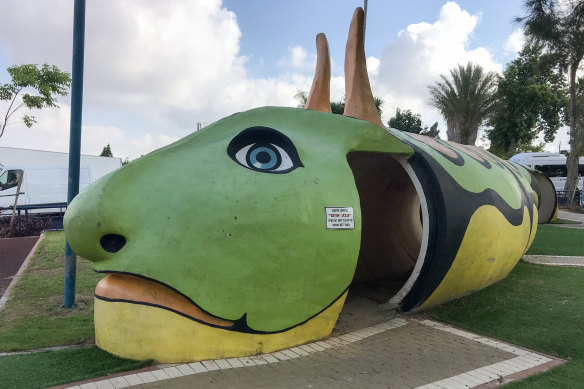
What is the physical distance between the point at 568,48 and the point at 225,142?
27.1 meters

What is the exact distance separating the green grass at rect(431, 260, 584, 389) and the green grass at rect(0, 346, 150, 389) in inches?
167

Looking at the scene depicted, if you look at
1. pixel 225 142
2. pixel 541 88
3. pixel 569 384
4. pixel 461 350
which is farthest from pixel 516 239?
pixel 541 88

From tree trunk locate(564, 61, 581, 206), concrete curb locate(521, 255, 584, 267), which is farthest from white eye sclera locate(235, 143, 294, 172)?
tree trunk locate(564, 61, 581, 206)

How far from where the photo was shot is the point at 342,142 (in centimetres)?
597

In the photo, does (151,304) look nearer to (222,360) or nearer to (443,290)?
(222,360)

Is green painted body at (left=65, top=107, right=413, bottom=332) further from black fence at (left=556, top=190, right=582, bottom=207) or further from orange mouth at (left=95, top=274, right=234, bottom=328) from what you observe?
black fence at (left=556, top=190, right=582, bottom=207)

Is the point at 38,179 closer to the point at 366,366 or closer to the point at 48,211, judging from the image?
the point at 48,211

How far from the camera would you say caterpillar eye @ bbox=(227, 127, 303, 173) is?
5.44 m

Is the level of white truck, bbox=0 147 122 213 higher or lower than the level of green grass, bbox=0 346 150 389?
higher

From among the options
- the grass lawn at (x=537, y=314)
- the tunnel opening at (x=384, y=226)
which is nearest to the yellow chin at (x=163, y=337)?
the grass lawn at (x=537, y=314)

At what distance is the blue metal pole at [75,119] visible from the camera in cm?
752

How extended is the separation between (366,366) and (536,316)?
3.50 m

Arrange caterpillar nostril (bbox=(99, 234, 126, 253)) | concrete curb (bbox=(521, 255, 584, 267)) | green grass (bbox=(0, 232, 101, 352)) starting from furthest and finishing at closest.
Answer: concrete curb (bbox=(521, 255, 584, 267))
green grass (bbox=(0, 232, 101, 352))
caterpillar nostril (bbox=(99, 234, 126, 253))

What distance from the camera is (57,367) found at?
477 centimetres
